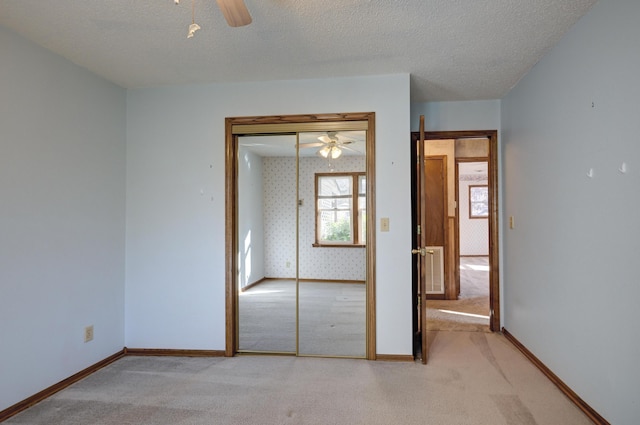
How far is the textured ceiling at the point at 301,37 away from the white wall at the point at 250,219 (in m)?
0.80

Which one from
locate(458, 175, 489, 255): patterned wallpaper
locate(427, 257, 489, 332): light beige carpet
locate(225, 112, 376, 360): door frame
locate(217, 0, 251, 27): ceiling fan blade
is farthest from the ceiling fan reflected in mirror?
locate(458, 175, 489, 255): patterned wallpaper

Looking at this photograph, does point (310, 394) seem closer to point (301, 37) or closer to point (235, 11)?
point (235, 11)

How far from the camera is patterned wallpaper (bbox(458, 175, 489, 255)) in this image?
9.94 meters

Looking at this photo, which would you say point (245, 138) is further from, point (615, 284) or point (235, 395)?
point (615, 284)

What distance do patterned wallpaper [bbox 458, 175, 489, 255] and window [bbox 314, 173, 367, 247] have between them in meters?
7.52

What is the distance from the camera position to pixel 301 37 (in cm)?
234

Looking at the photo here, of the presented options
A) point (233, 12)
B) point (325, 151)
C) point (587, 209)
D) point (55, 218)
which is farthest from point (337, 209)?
point (55, 218)

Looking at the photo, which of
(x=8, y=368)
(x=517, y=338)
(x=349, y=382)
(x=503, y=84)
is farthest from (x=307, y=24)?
(x=517, y=338)

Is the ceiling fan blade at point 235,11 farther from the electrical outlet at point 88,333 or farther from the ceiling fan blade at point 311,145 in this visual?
the electrical outlet at point 88,333

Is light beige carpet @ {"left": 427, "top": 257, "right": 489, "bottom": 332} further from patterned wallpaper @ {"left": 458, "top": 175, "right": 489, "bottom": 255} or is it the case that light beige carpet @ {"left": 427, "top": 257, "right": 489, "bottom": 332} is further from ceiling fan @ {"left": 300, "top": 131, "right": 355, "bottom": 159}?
patterned wallpaper @ {"left": 458, "top": 175, "right": 489, "bottom": 255}

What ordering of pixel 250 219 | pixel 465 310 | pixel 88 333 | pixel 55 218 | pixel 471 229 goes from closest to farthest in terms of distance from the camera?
pixel 55 218
pixel 88 333
pixel 250 219
pixel 465 310
pixel 471 229

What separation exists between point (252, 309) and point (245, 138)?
1613mm

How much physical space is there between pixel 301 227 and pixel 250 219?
55 centimetres

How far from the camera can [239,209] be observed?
10.7ft
